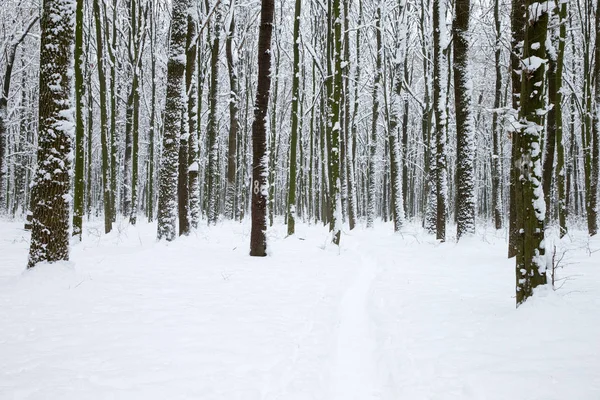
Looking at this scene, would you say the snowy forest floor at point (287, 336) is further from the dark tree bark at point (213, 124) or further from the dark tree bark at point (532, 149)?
the dark tree bark at point (213, 124)

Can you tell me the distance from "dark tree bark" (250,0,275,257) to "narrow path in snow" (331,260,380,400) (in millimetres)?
3706

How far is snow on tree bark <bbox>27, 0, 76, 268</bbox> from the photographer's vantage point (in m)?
5.48

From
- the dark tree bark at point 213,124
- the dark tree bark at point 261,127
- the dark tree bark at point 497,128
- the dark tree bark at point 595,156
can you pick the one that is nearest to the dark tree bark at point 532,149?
the dark tree bark at point 261,127

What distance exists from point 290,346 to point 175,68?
888 centimetres

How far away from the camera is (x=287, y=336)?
377 centimetres

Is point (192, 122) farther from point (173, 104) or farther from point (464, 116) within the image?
point (464, 116)

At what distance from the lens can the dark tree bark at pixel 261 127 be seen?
8648 millimetres

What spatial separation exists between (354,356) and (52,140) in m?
5.25

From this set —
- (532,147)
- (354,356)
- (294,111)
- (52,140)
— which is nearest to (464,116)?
(294,111)

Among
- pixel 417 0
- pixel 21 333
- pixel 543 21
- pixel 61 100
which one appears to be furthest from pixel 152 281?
pixel 417 0

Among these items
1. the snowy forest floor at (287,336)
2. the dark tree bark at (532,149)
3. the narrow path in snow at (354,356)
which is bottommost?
the narrow path in snow at (354,356)

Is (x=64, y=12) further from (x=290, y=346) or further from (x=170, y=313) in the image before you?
(x=290, y=346)

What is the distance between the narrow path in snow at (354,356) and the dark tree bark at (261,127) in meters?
3.71

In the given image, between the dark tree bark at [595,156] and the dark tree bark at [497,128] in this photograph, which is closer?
the dark tree bark at [595,156]
